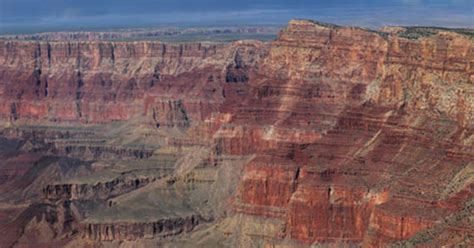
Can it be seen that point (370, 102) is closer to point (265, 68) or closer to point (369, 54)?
point (369, 54)

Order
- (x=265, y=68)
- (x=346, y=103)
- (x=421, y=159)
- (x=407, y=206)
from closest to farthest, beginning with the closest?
(x=407, y=206), (x=421, y=159), (x=346, y=103), (x=265, y=68)

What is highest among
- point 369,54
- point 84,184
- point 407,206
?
point 369,54

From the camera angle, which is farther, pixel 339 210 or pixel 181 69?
pixel 181 69

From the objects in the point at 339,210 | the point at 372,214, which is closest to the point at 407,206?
the point at 372,214

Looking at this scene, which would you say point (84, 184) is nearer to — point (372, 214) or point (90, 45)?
point (372, 214)

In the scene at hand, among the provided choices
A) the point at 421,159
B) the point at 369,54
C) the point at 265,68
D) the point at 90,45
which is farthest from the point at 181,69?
the point at 421,159

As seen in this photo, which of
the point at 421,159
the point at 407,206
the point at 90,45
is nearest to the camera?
the point at 407,206

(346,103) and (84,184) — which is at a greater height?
(346,103)
